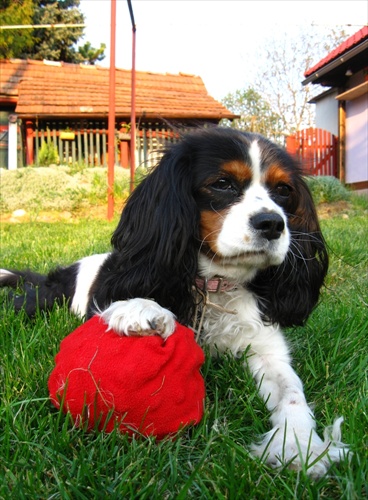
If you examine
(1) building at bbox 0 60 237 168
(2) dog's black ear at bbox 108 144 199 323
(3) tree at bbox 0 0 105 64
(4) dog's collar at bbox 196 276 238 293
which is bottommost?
(4) dog's collar at bbox 196 276 238 293

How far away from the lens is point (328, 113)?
13953 mm

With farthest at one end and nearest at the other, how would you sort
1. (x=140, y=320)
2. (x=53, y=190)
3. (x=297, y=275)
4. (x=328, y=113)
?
1. (x=328, y=113)
2. (x=53, y=190)
3. (x=297, y=275)
4. (x=140, y=320)

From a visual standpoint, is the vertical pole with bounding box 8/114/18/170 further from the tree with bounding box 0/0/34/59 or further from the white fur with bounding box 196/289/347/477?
the white fur with bounding box 196/289/347/477

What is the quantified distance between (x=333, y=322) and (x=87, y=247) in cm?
259

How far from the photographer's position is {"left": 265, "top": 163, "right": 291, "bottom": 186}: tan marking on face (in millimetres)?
2025

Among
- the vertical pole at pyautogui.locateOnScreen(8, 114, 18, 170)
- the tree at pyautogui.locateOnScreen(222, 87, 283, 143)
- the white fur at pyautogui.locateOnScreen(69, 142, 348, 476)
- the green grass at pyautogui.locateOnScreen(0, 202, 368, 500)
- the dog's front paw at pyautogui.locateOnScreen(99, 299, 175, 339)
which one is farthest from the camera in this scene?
the tree at pyautogui.locateOnScreen(222, 87, 283, 143)

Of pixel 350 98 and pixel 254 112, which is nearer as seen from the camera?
pixel 350 98

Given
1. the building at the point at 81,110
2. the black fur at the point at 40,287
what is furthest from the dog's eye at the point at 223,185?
the building at the point at 81,110

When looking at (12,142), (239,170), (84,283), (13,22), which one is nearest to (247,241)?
(239,170)

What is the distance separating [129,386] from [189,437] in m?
0.23

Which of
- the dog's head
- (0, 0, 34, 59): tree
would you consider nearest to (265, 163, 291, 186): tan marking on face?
the dog's head

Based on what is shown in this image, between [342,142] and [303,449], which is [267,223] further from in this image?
[342,142]

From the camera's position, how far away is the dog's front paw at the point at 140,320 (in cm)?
154

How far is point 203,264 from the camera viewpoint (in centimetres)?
204
